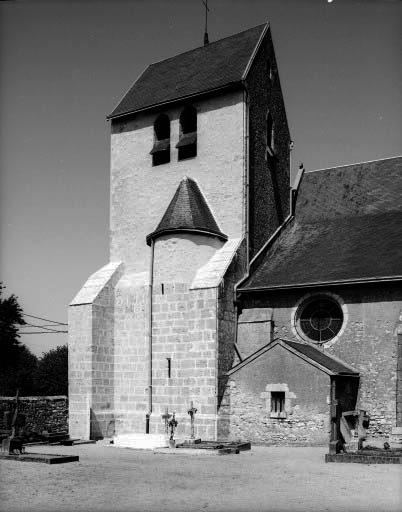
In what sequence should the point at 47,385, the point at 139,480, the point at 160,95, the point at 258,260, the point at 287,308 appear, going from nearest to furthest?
the point at 139,480 → the point at 287,308 → the point at 258,260 → the point at 160,95 → the point at 47,385

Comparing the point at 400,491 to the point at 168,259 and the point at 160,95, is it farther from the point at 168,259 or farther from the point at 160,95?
the point at 160,95

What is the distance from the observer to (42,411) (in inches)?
888

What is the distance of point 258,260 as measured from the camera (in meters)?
22.3

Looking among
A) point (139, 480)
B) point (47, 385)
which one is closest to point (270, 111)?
point (139, 480)

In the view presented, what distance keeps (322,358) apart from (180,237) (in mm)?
6184

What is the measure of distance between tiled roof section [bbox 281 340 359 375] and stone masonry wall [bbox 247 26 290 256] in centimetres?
453

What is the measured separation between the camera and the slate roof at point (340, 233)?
19.6 metres

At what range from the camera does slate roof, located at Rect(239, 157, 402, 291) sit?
1962 cm

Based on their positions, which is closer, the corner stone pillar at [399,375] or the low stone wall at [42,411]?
the corner stone pillar at [399,375]

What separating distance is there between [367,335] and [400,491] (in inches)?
363

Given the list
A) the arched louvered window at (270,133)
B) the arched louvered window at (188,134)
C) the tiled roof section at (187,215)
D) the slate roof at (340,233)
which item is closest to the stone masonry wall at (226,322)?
the slate roof at (340,233)

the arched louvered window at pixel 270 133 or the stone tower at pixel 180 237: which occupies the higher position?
the arched louvered window at pixel 270 133

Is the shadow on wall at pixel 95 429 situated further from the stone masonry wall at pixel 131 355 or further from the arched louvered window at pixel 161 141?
the arched louvered window at pixel 161 141

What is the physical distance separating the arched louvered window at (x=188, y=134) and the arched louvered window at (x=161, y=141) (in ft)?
2.06
